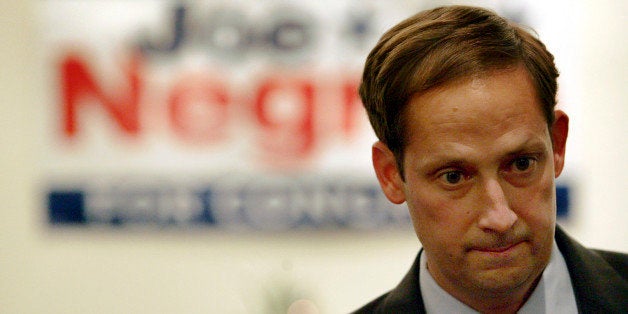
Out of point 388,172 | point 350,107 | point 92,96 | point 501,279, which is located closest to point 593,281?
point 501,279

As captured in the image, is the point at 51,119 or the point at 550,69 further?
the point at 51,119

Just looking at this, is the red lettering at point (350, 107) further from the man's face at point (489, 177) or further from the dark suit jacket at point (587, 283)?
the man's face at point (489, 177)

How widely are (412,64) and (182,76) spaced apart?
8.64 feet

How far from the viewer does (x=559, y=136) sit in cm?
128

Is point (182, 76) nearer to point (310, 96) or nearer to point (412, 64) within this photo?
point (310, 96)

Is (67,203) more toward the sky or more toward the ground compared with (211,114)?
more toward the ground

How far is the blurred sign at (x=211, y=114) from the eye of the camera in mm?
3738

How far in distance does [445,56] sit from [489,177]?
18 cm

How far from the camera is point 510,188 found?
117cm

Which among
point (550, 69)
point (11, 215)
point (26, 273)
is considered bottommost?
point (26, 273)

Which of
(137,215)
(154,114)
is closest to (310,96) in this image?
(154,114)

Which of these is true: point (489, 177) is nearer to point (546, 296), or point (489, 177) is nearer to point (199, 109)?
point (546, 296)

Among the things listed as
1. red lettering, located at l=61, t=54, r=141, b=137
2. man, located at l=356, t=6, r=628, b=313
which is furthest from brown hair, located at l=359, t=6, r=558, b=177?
red lettering, located at l=61, t=54, r=141, b=137

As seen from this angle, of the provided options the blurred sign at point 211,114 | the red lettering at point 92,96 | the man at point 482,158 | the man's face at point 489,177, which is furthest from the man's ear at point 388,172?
the red lettering at point 92,96
